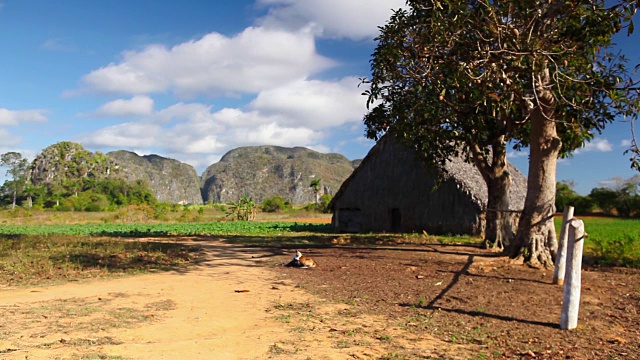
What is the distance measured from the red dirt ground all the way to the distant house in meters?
8.09

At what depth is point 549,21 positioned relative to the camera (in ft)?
34.8

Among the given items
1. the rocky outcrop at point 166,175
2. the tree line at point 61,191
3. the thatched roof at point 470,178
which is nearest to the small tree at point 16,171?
the tree line at point 61,191

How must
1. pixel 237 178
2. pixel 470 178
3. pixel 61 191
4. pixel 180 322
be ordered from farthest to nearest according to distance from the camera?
pixel 237 178
pixel 61 191
pixel 470 178
pixel 180 322

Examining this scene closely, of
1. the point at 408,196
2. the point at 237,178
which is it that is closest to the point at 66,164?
the point at 237,178

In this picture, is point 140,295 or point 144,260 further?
point 144,260

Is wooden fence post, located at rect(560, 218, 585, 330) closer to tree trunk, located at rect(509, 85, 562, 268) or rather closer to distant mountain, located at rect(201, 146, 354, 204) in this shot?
tree trunk, located at rect(509, 85, 562, 268)

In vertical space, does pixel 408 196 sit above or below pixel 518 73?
below

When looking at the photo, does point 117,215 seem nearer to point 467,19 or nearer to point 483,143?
point 483,143

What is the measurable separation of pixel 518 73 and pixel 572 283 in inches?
231

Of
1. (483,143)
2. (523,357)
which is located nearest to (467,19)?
(483,143)

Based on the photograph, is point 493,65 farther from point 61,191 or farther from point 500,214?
point 61,191

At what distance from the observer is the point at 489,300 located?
24.8 ft

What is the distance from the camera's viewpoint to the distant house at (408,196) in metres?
20.1

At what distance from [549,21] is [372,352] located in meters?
9.05
